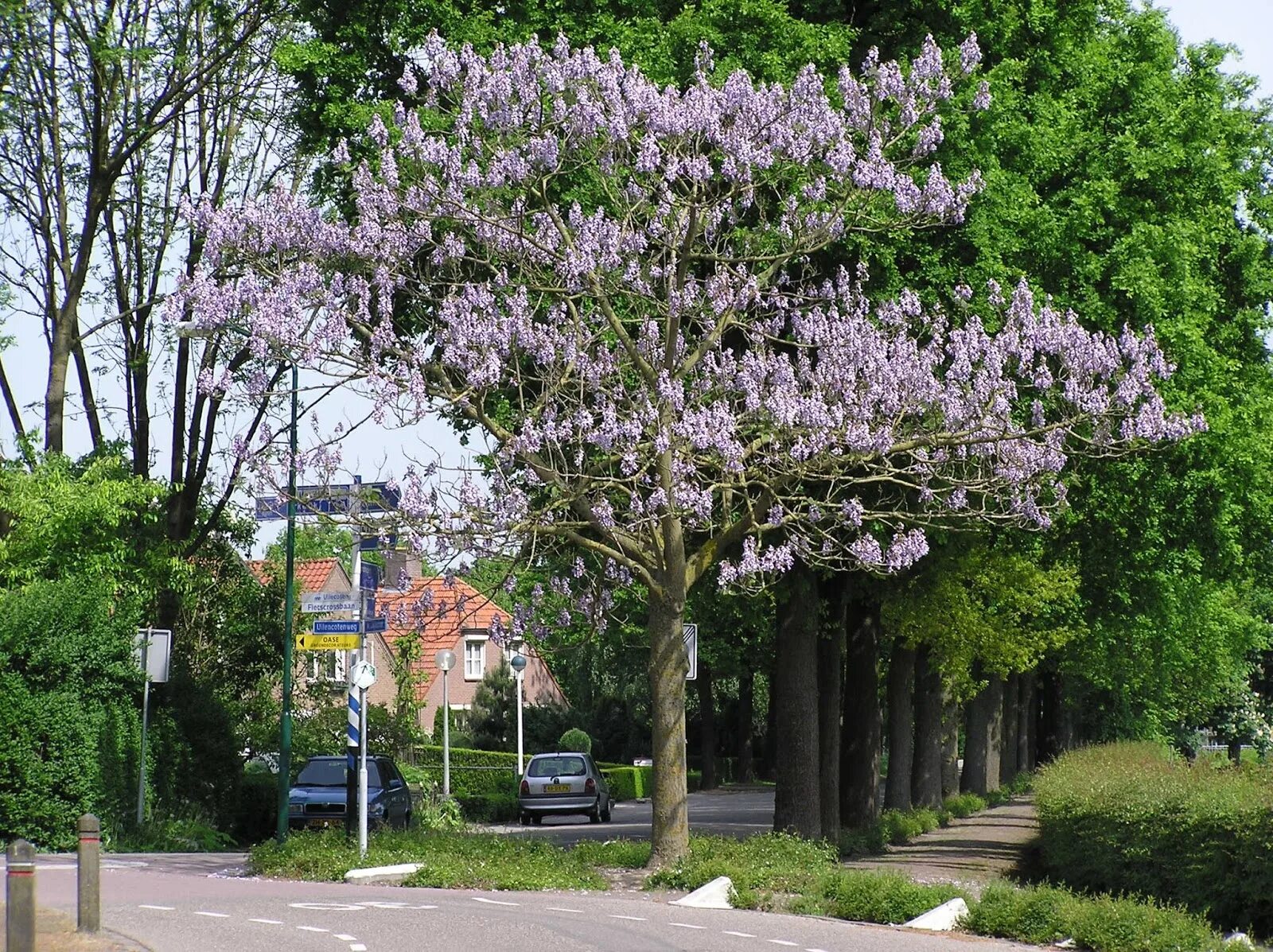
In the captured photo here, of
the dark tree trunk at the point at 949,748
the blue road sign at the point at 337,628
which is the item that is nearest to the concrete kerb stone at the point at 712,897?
the blue road sign at the point at 337,628

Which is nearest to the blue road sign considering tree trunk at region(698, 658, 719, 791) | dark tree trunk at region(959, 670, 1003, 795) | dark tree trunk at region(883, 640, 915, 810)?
dark tree trunk at region(883, 640, 915, 810)

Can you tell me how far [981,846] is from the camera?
26.5 meters

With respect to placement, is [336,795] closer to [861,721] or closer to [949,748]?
[861,721]

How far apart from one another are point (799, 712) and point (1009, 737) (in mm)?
33886

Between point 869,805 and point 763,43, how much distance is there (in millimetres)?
13596

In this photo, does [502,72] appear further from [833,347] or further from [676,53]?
[833,347]

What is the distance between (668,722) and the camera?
19.5 meters

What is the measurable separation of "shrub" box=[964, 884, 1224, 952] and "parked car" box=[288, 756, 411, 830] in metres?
13.9

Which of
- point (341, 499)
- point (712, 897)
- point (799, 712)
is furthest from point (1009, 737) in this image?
point (341, 499)

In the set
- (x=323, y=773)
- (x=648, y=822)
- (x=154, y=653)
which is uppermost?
(x=154, y=653)

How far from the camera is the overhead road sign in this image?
56.0ft

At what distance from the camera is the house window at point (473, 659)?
6562 cm

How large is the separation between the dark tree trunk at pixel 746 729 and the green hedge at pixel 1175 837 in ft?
141

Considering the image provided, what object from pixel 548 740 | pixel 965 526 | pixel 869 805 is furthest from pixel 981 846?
pixel 548 740
